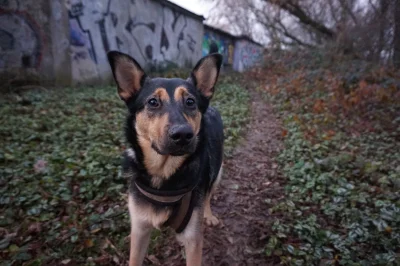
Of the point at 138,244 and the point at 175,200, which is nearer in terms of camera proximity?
the point at 175,200

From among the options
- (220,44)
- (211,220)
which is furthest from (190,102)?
(220,44)

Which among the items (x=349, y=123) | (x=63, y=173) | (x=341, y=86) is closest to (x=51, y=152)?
(x=63, y=173)

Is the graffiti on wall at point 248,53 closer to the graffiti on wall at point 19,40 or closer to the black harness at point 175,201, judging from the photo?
the graffiti on wall at point 19,40

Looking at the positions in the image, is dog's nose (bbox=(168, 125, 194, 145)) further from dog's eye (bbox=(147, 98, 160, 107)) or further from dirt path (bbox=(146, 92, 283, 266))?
dirt path (bbox=(146, 92, 283, 266))

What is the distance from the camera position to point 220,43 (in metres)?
22.2

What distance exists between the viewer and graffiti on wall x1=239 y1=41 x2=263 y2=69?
87.0 ft

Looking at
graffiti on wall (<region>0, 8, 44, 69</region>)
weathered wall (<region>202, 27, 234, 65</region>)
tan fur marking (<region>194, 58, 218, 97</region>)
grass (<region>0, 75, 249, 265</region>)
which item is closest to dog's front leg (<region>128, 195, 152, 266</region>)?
grass (<region>0, 75, 249, 265</region>)

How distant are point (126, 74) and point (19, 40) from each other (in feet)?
23.9

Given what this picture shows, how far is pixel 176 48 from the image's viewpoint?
1528 cm

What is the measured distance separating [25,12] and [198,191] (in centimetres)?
853

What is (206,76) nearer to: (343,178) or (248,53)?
(343,178)

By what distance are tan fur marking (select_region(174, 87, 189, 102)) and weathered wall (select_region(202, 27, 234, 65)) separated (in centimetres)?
1700

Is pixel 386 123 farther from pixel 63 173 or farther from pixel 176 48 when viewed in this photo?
pixel 176 48

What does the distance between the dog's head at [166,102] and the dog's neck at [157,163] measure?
48 millimetres
